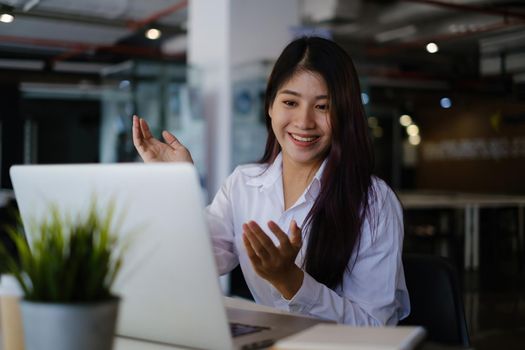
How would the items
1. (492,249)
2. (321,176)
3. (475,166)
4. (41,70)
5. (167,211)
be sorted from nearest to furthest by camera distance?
(167,211) → (321,176) → (492,249) → (41,70) → (475,166)

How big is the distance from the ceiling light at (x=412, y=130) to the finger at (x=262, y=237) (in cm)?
1809

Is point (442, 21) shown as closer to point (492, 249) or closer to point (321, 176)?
point (492, 249)

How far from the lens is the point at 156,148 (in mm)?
2008

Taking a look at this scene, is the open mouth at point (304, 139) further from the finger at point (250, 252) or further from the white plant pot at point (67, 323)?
the white plant pot at point (67, 323)

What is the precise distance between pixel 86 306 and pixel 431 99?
16.7 m

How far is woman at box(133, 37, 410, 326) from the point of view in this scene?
1795 mm

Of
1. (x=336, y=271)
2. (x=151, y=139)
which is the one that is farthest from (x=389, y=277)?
(x=151, y=139)

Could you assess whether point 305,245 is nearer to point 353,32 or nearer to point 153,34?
point 353,32

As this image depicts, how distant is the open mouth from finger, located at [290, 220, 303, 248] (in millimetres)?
669

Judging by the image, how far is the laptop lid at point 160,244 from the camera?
1.11 metres

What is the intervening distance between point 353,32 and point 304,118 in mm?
9285

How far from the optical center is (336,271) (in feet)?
6.10

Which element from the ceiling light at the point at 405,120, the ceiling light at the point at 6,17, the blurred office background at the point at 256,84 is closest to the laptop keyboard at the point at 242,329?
the blurred office background at the point at 256,84

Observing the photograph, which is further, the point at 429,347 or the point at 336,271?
the point at 336,271
